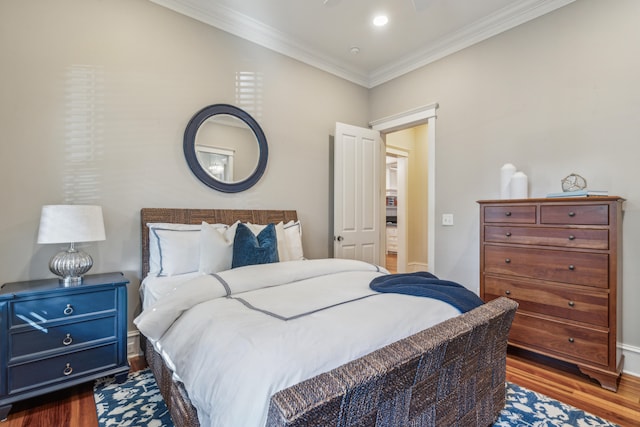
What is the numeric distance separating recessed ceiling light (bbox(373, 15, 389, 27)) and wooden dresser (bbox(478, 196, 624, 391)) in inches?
77.7

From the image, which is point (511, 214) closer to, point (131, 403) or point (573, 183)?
point (573, 183)

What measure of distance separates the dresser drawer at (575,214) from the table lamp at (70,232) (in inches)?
124

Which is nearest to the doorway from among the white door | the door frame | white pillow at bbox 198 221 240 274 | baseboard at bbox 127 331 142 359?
the white door

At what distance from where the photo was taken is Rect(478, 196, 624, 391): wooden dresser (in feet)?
6.74

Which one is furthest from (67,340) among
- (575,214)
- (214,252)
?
(575,214)

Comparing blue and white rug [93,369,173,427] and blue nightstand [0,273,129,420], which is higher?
blue nightstand [0,273,129,420]

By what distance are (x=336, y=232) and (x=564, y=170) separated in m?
2.21

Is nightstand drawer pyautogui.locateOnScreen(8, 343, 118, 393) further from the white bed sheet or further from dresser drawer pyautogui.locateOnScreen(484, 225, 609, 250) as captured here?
dresser drawer pyautogui.locateOnScreen(484, 225, 609, 250)

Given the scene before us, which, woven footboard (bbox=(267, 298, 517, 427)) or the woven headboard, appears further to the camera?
the woven headboard

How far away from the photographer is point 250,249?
2.30m

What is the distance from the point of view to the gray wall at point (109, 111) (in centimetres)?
208

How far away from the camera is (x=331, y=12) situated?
2898mm

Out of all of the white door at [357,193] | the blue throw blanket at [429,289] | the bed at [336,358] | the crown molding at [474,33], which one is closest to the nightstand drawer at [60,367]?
the bed at [336,358]

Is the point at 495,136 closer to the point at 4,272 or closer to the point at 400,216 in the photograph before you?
the point at 400,216
